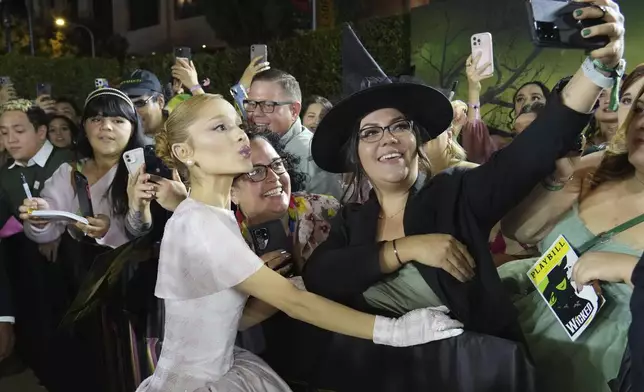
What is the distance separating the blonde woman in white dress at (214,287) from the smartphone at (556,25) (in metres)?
0.67

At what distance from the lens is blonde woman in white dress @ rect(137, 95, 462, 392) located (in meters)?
1.69

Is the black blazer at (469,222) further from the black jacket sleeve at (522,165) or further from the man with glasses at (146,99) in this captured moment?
the man with glasses at (146,99)

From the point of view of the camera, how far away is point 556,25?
133 centimetres

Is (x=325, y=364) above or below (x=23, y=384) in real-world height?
above

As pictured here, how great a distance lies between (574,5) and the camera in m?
1.33

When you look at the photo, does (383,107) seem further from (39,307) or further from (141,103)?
(39,307)

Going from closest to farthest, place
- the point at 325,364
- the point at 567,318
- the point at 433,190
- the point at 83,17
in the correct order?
the point at 567,318, the point at 433,190, the point at 325,364, the point at 83,17

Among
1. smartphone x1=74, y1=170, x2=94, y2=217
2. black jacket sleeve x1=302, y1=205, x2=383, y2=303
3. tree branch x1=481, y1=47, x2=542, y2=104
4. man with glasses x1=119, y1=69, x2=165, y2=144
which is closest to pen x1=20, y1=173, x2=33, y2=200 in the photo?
smartphone x1=74, y1=170, x2=94, y2=217

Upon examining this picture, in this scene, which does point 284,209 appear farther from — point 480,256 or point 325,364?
point 480,256

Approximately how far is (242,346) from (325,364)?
275mm

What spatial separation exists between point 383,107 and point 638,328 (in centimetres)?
88

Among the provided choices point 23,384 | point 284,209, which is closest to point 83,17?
point 23,384

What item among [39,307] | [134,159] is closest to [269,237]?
[134,159]

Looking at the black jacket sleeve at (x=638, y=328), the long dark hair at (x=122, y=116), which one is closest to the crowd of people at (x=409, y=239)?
the black jacket sleeve at (x=638, y=328)
